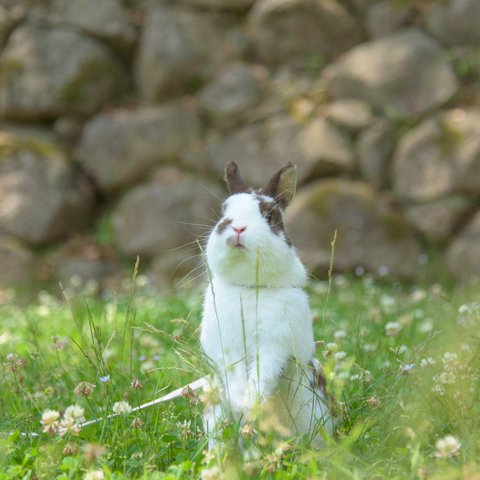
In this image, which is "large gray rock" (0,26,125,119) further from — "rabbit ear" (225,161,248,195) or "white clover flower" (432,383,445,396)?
"white clover flower" (432,383,445,396)

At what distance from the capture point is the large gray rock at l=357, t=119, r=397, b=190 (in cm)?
980

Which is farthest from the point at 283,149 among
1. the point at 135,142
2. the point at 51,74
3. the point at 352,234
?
the point at 51,74

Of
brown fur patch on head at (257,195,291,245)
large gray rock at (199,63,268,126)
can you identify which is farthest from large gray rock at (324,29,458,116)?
brown fur patch on head at (257,195,291,245)

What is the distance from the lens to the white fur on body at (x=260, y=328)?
2.74 metres

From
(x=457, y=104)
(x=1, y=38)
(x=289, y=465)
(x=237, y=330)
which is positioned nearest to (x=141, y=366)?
(x=237, y=330)

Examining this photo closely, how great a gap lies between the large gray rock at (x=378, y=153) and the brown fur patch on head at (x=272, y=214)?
22.7 feet

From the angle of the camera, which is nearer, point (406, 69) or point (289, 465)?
point (289, 465)

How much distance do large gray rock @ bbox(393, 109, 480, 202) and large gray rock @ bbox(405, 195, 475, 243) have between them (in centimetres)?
10

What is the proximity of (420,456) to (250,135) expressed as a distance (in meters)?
8.41

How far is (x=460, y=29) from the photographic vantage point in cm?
1002

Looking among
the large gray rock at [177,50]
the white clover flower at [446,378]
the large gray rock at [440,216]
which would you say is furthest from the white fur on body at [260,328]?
the large gray rock at [177,50]

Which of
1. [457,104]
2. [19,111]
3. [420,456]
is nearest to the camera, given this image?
[420,456]

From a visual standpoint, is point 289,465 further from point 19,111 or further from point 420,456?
point 19,111

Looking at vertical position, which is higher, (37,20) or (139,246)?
(37,20)
